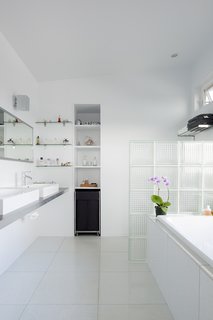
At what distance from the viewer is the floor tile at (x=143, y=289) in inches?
97.3

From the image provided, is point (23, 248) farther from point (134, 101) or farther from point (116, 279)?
point (134, 101)

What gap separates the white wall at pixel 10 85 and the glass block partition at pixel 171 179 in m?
1.58

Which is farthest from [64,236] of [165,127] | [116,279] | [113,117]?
[165,127]

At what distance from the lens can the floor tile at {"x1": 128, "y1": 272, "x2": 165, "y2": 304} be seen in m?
2.47

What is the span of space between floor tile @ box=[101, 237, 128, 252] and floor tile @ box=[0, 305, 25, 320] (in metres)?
A: 1.83

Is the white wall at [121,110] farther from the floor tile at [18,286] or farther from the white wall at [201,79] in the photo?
the floor tile at [18,286]

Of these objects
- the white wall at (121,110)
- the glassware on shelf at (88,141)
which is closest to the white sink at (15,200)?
the white wall at (121,110)

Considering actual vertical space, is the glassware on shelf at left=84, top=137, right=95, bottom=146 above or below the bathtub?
above

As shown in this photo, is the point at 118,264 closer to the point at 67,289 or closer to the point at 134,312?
the point at 67,289

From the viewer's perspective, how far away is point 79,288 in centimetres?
271

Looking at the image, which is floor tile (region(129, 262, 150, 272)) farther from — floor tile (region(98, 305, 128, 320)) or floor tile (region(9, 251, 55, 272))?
floor tile (region(9, 251, 55, 272))

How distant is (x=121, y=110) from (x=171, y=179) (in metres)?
1.88

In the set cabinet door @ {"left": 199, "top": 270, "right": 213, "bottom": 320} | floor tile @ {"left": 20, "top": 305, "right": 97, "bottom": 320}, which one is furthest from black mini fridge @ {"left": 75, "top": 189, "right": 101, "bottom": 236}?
cabinet door @ {"left": 199, "top": 270, "right": 213, "bottom": 320}

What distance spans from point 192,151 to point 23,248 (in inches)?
109
